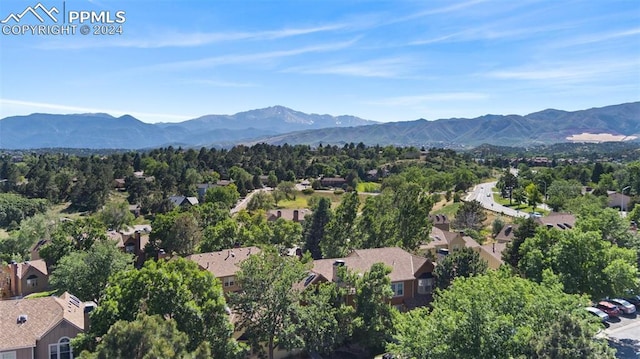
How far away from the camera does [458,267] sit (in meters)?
33.6

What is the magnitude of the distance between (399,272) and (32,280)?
4007 centimetres

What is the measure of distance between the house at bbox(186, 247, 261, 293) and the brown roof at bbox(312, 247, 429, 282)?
26.3 feet

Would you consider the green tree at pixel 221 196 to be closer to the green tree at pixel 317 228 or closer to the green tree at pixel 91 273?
the green tree at pixel 317 228

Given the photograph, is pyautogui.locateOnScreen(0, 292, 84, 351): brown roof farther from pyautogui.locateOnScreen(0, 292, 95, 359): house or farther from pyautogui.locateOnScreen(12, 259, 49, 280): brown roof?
pyautogui.locateOnScreen(12, 259, 49, 280): brown roof

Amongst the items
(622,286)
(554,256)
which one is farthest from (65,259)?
(622,286)

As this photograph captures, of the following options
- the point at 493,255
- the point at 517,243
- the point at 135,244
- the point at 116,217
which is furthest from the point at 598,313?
the point at 116,217

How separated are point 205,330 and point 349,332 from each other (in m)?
9.28

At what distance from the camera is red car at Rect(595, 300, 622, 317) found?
34.5 meters

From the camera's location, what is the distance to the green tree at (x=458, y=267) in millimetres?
33344

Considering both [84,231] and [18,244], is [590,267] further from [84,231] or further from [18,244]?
[18,244]

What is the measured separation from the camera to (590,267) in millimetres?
30438

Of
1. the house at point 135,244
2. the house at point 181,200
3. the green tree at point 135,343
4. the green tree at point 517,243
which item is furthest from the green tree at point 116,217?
the green tree at point 135,343

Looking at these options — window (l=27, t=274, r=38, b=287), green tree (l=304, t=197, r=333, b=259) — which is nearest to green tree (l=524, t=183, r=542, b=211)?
green tree (l=304, t=197, r=333, b=259)

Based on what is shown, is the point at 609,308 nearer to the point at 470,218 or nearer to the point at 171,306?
the point at 171,306
